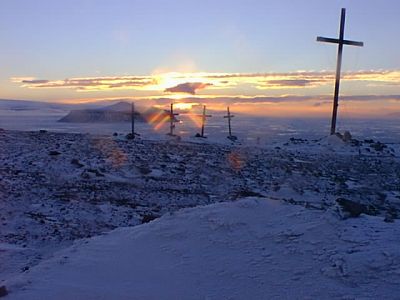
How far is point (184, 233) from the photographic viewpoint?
6.74m

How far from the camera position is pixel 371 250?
5750 mm

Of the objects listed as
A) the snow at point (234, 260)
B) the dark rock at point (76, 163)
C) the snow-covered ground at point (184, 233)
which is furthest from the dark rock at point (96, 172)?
the snow at point (234, 260)

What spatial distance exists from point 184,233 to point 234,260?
1.12 m

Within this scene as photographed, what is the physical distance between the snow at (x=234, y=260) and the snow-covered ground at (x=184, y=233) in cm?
1

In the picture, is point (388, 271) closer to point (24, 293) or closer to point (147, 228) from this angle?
point (147, 228)

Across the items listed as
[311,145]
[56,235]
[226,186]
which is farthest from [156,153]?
[311,145]

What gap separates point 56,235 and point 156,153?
336 inches

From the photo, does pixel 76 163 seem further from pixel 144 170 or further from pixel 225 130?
pixel 225 130

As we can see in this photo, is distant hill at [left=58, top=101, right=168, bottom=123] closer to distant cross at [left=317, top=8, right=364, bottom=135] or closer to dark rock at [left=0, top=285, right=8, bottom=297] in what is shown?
distant cross at [left=317, top=8, right=364, bottom=135]

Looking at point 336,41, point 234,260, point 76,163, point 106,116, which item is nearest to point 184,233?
point 234,260

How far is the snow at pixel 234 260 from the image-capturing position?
5.16 meters

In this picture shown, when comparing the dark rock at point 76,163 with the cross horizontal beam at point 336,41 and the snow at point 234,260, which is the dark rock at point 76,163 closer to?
the snow at point 234,260

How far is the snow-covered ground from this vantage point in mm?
5309

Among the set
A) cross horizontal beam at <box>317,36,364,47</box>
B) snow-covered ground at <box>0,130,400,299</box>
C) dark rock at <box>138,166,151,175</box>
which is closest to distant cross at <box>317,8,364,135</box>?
cross horizontal beam at <box>317,36,364,47</box>
